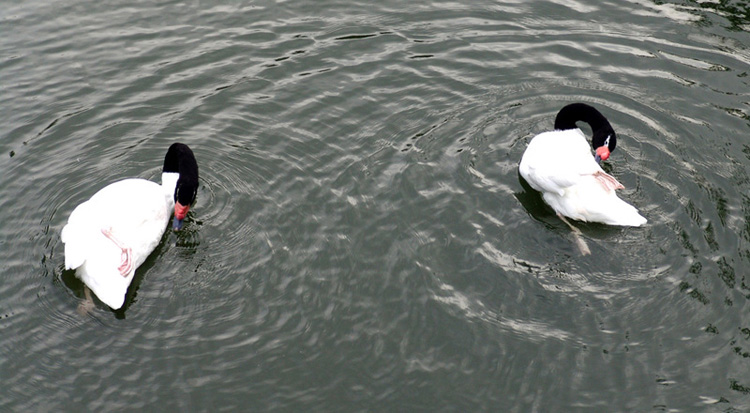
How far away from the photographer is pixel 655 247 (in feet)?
30.4

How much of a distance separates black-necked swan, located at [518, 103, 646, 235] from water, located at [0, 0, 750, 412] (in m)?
0.23

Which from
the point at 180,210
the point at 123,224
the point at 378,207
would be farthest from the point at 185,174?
the point at 378,207

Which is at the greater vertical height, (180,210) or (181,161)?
(181,161)

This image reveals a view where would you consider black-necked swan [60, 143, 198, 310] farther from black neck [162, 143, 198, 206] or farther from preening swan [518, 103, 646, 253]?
preening swan [518, 103, 646, 253]

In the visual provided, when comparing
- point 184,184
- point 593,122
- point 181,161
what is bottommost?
point 184,184

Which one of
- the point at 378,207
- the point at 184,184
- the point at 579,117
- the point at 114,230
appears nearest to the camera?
the point at 114,230

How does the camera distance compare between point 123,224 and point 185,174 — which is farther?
point 185,174

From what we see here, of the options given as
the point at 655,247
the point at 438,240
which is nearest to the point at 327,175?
the point at 438,240

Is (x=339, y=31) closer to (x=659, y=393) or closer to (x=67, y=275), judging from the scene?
(x=67, y=275)

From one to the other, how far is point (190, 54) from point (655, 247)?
7568 millimetres

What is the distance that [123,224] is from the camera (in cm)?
930

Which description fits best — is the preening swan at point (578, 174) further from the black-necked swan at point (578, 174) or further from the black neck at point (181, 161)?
the black neck at point (181, 161)

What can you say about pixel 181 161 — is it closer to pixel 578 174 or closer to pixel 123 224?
pixel 123 224

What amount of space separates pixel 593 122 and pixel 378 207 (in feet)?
10.4
